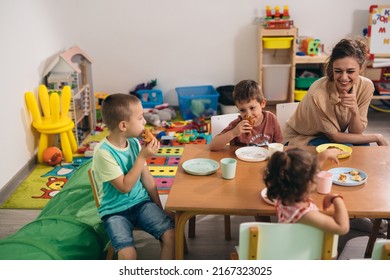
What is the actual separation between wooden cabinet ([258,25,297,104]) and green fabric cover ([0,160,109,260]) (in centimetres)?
264

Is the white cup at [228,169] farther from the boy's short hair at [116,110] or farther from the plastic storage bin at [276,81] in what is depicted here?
the plastic storage bin at [276,81]

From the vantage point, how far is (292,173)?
59.1 inches

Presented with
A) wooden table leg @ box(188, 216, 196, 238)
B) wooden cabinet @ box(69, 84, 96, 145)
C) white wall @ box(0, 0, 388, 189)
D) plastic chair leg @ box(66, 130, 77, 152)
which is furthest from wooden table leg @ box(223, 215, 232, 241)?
white wall @ box(0, 0, 388, 189)

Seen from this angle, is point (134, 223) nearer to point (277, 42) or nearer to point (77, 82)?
point (77, 82)

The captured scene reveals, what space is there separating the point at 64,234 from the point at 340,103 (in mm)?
1545

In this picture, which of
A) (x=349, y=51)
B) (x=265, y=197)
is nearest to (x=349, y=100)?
(x=349, y=51)

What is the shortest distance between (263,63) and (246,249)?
365 centimetres

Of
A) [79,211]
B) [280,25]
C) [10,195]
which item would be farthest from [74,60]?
[79,211]

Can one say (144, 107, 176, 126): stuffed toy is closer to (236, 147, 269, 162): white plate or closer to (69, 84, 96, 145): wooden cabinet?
(69, 84, 96, 145): wooden cabinet

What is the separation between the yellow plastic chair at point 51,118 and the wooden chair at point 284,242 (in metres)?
2.42

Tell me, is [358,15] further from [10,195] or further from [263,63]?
[10,195]

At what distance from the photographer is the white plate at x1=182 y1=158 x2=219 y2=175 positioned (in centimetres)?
191

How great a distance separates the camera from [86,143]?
4074mm

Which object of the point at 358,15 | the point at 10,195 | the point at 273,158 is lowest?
the point at 10,195
